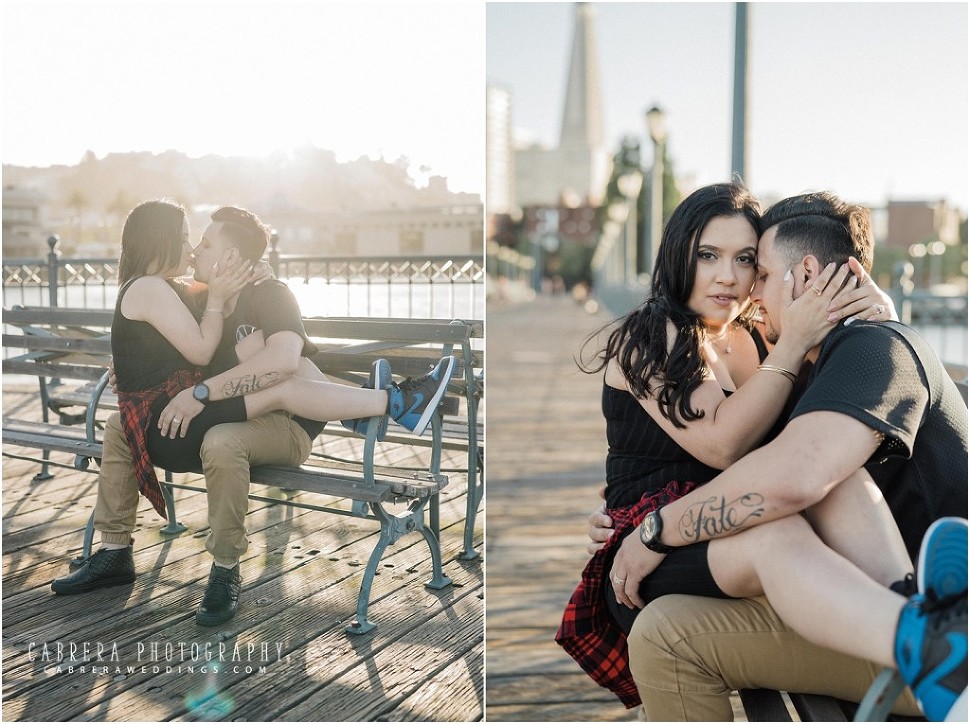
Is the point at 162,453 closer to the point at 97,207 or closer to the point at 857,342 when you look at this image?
the point at 97,207

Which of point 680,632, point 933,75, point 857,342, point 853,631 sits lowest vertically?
point 680,632

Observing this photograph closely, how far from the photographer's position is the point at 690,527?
1898mm

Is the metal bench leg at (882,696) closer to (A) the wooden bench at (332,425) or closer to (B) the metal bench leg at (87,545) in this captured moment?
(A) the wooden bench at (332,425)

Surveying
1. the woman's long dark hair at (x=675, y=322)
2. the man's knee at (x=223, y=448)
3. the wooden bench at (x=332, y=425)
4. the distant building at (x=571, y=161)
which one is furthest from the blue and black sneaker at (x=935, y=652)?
the distant building at (x=571, y=161)

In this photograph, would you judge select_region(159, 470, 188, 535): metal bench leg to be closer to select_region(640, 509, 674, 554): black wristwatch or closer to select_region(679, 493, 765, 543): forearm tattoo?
select_region(640, 509, 674, 554): black wristwatch

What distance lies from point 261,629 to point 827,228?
83.6 inches

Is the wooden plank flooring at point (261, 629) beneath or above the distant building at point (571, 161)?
beneath

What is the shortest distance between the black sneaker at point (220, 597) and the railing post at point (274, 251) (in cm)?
103

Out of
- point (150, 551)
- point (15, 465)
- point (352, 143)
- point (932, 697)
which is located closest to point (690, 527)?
point (932, 697)

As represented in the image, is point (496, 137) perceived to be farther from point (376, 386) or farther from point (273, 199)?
point (376, 386)

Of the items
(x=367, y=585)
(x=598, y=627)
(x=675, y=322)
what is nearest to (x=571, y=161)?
(x=367, y=585)

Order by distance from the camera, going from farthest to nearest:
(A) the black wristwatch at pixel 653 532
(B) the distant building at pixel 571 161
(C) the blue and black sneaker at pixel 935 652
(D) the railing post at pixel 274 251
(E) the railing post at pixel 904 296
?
(B) the distant building at pixel 571 161 → (E) the railing post at pixel 904 296 → (D) the railing post at pixel 274 251 → (A) the black wristwatch at pixel 653 532 → (C) the blue and black sneaker at pixel 935 652

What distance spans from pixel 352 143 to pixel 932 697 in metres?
2.40

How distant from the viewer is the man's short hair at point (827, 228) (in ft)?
6.61
